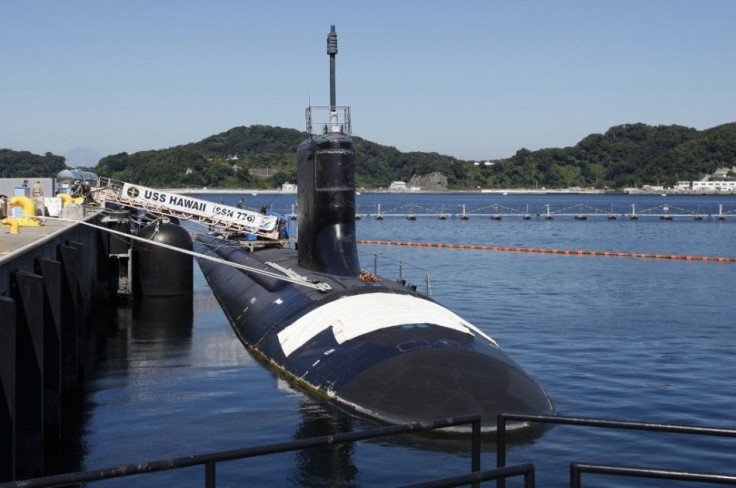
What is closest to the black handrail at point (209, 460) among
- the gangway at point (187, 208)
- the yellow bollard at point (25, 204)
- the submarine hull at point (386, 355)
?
the submarine hull at point (386, 355)

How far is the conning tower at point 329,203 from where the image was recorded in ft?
78.5

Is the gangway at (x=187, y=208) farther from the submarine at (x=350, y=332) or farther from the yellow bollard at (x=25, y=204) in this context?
the yellow bollard at (x=25, y=204)

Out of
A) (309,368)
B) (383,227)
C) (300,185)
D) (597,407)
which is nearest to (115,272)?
(300,185)

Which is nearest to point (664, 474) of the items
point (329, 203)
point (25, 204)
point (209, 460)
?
point (209, 460)

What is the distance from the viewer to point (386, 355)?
15945 mm

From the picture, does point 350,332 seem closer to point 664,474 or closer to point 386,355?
point 386,355

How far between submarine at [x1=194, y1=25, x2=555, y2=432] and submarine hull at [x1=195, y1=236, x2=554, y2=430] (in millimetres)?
24

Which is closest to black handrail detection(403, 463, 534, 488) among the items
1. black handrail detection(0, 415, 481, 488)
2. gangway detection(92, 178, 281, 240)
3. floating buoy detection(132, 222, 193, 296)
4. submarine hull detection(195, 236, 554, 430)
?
black handrail detection(0, 415, 481, 488)

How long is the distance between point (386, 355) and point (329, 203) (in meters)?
8.59

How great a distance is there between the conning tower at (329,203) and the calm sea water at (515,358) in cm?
343

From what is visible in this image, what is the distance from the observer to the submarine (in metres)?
14.8

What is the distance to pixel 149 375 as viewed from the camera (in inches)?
→ 880

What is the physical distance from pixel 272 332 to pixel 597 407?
308 inches

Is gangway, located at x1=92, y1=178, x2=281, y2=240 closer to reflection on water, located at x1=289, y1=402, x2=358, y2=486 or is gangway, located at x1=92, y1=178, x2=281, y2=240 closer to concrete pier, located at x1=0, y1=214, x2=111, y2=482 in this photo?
concrete pier, located at x1=0, y1=214, x2=111, y2=482
